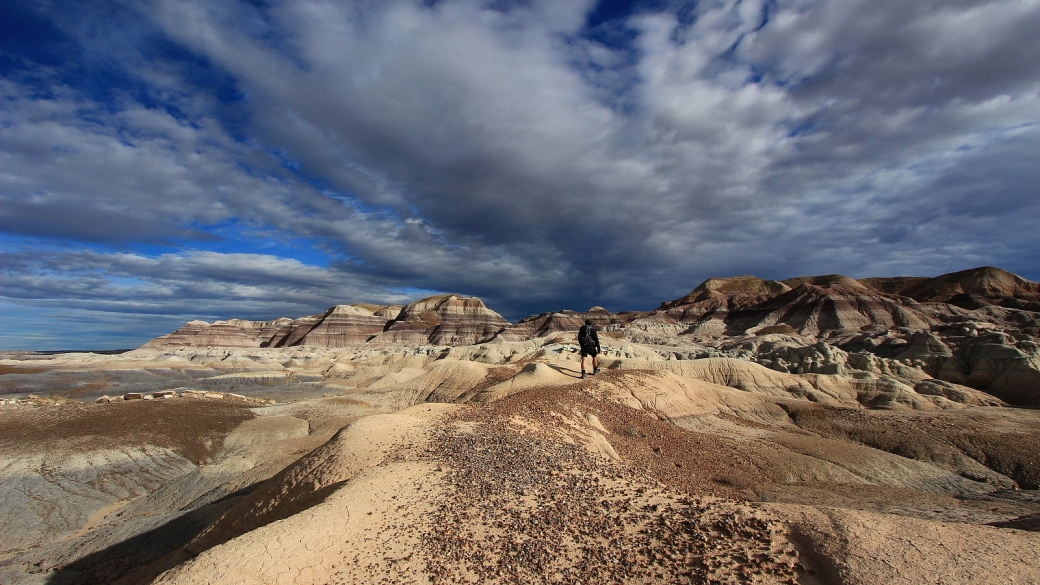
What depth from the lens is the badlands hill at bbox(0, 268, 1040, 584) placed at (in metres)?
5.25

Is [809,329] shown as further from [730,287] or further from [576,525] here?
[576,525]

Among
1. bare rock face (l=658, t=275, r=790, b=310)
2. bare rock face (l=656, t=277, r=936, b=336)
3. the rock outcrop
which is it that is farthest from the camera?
bare rock face (l=658, t=275, r=790, b=310)

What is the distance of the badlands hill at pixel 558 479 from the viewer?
525 centimetres

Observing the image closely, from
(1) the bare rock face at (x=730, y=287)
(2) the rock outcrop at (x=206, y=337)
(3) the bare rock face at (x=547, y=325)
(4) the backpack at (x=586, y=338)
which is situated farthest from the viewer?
(1) the bare rock face at (x=730, y=287)

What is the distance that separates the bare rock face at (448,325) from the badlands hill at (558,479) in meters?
50.3

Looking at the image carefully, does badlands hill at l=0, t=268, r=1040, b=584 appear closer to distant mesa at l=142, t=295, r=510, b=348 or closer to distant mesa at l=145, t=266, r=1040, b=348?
distant mesa at l=145, t=266, r=1040, b=348

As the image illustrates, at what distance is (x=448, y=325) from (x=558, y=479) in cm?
7847

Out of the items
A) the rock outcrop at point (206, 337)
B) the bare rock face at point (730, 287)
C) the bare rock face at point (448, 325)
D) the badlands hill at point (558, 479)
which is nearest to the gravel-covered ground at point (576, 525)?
the badlands hill at point (558, 479)

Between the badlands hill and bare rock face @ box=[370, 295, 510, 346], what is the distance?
165 feet

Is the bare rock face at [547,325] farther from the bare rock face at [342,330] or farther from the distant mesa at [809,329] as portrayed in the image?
the bare rock face at [342,330]

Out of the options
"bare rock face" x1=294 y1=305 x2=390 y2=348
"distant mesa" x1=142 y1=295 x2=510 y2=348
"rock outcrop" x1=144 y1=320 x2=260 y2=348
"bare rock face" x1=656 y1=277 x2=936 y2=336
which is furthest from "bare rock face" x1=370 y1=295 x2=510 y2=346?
"bare rock face" x1=656 y1=277 x2=936 y2=336

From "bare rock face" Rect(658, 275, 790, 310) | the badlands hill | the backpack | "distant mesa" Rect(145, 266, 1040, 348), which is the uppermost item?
"bare rock face" Rect(658, 275, 790, 310)

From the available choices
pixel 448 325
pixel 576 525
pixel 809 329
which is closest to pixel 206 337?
pixel 448 325

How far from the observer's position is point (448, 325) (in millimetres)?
84625
